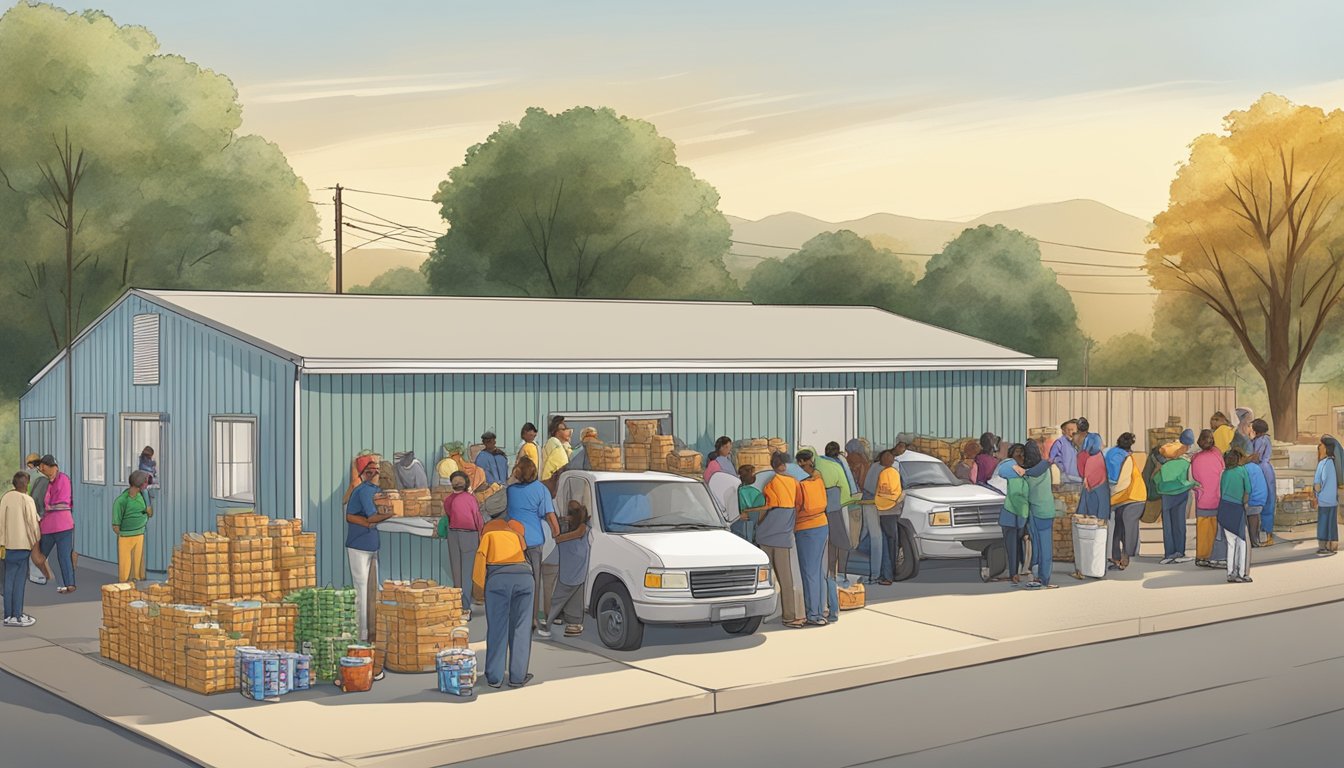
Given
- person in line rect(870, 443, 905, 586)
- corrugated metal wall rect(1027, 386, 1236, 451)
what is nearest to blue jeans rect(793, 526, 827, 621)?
person in line rect(870, 443, 905, 586)

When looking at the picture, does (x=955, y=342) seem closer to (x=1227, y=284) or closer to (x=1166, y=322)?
(x=1227, y=284)

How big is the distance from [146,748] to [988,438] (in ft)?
48.4

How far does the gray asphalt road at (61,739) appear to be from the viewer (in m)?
12.6

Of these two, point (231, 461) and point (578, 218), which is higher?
point (578, 218)

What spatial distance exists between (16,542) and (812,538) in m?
9.53

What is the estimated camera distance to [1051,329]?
83125 mm

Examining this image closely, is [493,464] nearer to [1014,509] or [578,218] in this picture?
[1014,509]

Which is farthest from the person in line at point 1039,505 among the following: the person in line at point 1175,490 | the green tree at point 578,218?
the green tree at point 578,218

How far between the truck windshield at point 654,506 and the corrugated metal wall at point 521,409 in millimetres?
4134

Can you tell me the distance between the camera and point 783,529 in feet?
60.2

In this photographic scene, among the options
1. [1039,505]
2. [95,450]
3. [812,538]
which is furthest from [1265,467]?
[95,450]

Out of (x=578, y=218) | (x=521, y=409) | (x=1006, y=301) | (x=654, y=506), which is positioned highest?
(x=578, y=218)

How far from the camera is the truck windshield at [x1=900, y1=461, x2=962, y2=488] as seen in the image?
23.3 m

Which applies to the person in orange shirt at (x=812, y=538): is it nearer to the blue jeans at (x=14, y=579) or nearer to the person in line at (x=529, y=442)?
the person in line at (x=529, y=442)
